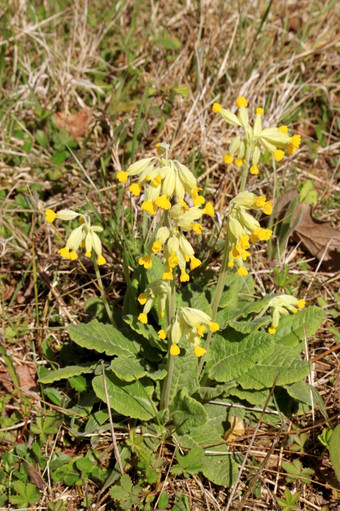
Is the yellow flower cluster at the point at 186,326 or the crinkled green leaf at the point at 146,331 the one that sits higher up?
the yellow flower cluster at the point at 186,326

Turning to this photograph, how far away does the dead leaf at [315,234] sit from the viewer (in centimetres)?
427

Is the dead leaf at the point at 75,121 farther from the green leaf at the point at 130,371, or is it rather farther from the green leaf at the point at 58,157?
the green leaf at the point at 130,371

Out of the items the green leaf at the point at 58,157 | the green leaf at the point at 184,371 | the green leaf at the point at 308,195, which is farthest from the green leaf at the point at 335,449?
the green leaf at the point at 58,157

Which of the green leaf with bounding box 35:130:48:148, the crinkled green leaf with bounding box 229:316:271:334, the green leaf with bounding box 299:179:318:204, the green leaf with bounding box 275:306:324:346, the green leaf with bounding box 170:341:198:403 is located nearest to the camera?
the crinkled green leaf with bounding box 229:316:271:334

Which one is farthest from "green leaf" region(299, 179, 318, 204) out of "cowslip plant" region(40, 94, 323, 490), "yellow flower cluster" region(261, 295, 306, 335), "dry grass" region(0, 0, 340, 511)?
"yellow flower cluster" region(261, 295, 306, 335)

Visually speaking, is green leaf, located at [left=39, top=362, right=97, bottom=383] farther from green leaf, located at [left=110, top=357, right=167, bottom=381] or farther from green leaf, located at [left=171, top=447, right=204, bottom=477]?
green leaf, located at [left=171, top=447, right=204, bottom=477]

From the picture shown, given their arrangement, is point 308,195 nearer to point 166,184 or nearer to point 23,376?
point 166,184

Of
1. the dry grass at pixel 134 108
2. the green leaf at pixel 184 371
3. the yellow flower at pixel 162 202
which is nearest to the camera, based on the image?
the yellow flower at pixel 162 202

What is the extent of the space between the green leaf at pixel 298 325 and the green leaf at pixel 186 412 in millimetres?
761

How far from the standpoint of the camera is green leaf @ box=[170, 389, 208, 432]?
2.98 metres

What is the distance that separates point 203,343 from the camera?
3395mm

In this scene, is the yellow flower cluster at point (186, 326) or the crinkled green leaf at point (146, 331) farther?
the crinkled green leaf at point (146, 331)

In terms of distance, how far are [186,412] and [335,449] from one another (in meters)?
0.82

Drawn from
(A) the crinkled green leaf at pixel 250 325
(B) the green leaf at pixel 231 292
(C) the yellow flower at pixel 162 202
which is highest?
(C) the yellow flower at pixel 162 202
